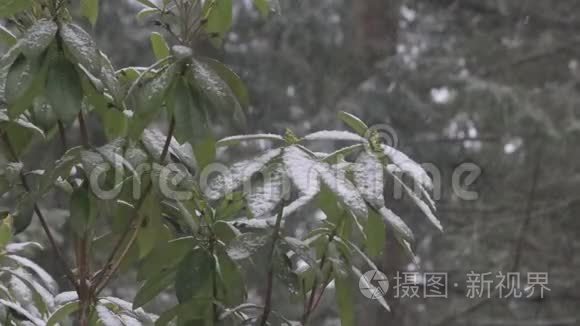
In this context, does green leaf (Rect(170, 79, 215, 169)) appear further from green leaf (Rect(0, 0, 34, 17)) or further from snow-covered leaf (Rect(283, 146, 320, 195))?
green leaf (Rect(0, 0, 34, 17))

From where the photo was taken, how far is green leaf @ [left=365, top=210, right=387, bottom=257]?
4.43 feet

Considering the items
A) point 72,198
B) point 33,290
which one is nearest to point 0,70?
point 72,198

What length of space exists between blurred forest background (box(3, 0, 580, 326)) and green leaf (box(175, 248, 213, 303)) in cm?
403

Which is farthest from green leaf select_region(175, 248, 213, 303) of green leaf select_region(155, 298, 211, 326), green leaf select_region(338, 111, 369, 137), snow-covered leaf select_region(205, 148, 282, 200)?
green leaf select_region(338, 111, 369, 137)

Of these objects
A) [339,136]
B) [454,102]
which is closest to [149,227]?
[339,136]

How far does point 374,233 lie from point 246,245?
0.24m

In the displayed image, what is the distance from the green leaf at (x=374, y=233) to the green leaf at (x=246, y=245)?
0.63 ft

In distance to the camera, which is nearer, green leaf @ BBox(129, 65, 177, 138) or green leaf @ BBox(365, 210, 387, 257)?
green leaf @ BBox(129, 65, 177, 138)

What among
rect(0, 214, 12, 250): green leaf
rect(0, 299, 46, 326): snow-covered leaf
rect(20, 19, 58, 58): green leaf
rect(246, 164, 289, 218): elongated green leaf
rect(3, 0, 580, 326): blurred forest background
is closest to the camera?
rect(246, 164, 289, 218): elongated green leaf

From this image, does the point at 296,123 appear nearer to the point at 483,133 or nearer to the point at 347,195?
the point at 483,133

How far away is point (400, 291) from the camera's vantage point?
188 inches

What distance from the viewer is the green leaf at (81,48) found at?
1.22 m

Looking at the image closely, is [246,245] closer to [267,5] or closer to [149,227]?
[149,227]

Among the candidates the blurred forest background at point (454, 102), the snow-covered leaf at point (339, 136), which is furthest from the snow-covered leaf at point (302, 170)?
the blurred forest background at point (454, 102)
